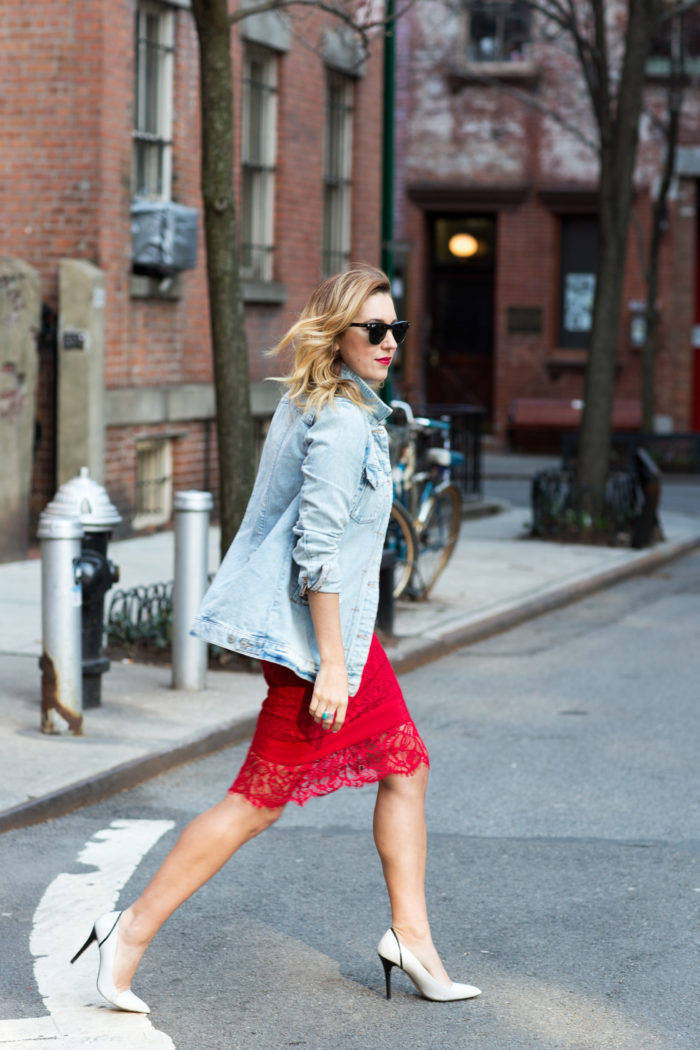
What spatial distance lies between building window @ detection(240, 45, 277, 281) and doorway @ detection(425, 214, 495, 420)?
11112mm

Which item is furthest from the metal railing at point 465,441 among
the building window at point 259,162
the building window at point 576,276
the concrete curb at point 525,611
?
the building window at point 576,276

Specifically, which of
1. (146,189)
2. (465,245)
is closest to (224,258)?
(146,189)

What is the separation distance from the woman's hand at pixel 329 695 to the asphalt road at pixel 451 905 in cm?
79

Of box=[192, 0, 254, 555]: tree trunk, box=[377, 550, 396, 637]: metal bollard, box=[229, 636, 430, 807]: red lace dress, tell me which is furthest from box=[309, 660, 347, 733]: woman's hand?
box=[377, 550, 396, 637]: metal bollard

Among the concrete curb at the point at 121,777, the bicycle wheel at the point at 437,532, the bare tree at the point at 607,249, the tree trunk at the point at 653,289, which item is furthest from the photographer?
the tree trunk at the point at 653,289

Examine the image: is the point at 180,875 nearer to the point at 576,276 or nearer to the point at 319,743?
the point at 319,743

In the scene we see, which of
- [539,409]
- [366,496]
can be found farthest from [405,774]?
[539,409]

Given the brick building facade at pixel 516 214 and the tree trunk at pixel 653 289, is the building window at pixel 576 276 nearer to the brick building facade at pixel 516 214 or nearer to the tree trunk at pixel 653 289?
the brick building facade at pixel 516 214

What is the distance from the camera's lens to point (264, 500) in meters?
4.07

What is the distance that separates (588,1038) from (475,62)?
78.0 ft

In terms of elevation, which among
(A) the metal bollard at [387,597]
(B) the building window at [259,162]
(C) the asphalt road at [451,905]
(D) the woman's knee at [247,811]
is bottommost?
(C) the asphalt road at [451,905]

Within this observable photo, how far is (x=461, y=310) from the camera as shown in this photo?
2712 cm

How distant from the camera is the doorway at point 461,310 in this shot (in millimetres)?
26844

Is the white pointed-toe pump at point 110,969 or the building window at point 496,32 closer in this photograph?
the white pointed-toe pump at point 110,969
